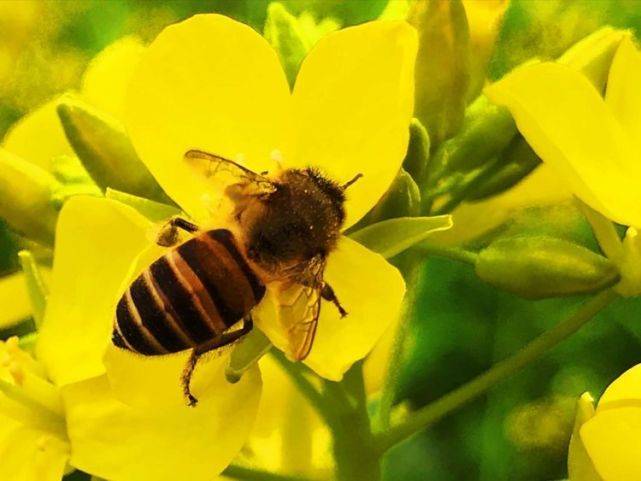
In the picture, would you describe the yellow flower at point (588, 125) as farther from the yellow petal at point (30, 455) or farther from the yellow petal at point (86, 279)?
the yellow petal at point (30, 455)

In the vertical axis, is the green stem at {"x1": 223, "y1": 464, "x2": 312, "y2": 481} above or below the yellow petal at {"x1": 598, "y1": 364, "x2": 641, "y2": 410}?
below

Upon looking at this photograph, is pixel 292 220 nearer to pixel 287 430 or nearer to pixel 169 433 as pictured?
pixel 169 433

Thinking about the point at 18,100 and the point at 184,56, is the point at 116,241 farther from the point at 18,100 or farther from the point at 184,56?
the point at 18,100

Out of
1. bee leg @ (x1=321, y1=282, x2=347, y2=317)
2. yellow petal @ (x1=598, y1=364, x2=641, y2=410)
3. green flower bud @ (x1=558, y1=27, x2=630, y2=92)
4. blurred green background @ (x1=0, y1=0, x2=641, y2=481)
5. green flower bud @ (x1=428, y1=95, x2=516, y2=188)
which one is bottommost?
blurred green background @ (x1=0, y1=0, x2=641, y2=481)

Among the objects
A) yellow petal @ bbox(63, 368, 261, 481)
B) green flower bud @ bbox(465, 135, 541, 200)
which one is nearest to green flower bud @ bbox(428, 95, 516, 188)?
green flower bud @ bbox(465, 135, 541, 200)

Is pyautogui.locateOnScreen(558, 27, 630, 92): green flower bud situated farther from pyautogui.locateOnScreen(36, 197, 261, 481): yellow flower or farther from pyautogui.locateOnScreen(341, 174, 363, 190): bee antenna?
pyautogui.locateOnScreen(36, 197, 261, 481): yellow flower
